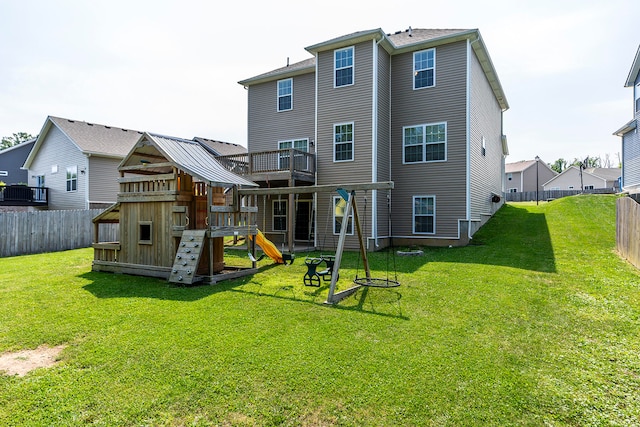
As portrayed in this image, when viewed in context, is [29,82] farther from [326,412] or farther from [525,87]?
[525,87]

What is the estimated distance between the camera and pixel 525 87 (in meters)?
17.8

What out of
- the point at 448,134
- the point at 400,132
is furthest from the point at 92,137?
the point at 448,134

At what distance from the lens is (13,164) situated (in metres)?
26.5

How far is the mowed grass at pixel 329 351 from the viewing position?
10.00 feet

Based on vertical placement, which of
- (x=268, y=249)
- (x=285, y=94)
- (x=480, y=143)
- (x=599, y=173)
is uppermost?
(x=285, y=94)

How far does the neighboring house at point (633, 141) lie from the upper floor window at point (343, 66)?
51.3 feet

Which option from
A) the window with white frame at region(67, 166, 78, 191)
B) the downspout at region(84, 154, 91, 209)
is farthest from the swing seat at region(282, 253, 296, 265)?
the window with white frame at region(67, 166, 78, 191)

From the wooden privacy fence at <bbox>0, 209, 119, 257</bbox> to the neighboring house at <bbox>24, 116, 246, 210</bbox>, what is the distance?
459 centimetres

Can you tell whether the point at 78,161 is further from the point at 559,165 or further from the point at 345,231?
the point at 559,165

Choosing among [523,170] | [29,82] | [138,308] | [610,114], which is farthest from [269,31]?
[523,170]

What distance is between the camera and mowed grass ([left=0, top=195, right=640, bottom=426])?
3.05m

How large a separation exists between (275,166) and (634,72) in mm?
20491

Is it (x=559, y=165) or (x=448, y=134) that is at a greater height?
(x=559, y=165)

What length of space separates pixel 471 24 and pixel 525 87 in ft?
18.2
